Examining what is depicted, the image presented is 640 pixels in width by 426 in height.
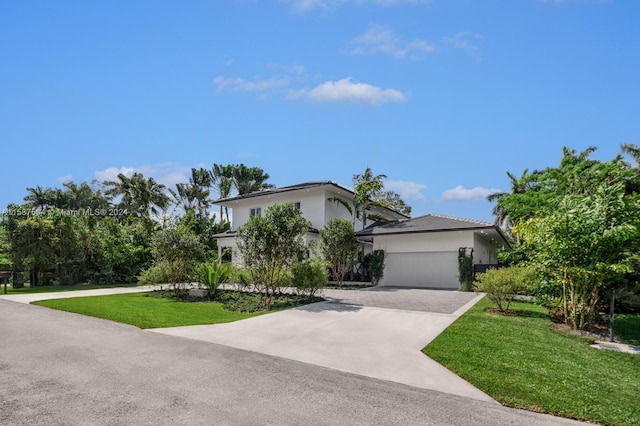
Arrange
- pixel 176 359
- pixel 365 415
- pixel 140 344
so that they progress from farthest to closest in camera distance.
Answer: pixel 140 344
pixel 176 359
pixel 365 415

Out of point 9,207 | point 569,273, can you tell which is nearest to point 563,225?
point 569,273

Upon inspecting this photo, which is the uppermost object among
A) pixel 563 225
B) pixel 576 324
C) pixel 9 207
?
pixel 9 207

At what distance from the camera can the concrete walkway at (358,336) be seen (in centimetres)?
632

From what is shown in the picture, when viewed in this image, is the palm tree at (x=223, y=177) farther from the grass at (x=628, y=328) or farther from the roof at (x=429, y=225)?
the grass at (x=628, y=328)

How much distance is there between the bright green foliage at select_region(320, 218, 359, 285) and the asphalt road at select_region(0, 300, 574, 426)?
1466 centimetres

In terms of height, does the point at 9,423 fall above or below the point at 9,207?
below

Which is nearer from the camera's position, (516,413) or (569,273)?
(516,413)

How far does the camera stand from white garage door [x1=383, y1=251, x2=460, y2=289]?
21.9 meters

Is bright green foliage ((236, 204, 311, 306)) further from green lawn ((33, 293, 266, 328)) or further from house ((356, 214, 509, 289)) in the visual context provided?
house ((356, 214, 509, 289))

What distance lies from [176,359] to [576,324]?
10.8m

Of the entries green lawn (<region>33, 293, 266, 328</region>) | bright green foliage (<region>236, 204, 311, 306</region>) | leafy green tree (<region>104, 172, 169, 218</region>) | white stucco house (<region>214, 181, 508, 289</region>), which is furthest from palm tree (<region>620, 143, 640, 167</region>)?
leafy green tree (<region>104, 172, 169, 218</region>)

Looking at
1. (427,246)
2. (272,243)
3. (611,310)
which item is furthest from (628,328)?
(272,243)

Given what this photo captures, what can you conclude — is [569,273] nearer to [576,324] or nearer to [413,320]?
[576,324]

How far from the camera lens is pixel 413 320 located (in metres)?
10.9
